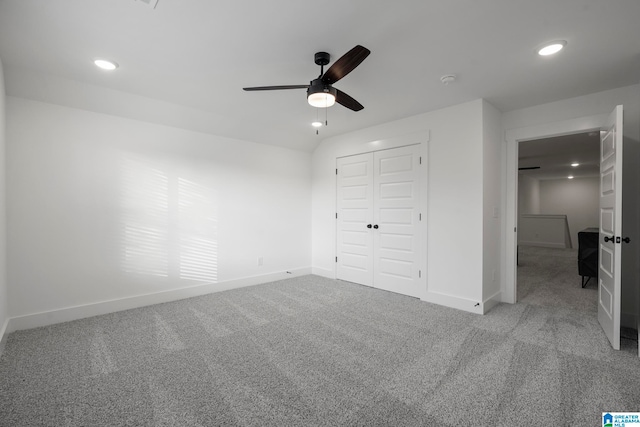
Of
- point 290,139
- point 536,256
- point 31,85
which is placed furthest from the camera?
point 536,256

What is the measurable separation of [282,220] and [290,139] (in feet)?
4.75

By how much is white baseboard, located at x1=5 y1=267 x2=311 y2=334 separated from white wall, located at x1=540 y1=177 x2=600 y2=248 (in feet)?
35.3

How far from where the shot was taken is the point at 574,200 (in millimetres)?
9750

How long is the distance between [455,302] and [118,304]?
163 inches

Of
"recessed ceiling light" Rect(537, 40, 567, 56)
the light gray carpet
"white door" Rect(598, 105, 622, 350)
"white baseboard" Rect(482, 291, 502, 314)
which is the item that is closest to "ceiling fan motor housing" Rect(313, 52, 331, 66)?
"recessed ceiling light" Rect(537, 40, 567, 56)

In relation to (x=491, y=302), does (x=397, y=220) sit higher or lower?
higher

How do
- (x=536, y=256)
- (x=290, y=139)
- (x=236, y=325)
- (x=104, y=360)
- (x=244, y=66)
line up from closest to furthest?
(x=104, y=360)
(x=244, y=66)
(x=236, y=325)
(x=290, y=139)
(x=536, y=256)

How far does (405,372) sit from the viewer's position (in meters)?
2.11

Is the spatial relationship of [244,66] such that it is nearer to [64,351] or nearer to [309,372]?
[309,372]

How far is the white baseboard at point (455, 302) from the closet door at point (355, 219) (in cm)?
99

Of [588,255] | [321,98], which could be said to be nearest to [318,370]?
[321,98]

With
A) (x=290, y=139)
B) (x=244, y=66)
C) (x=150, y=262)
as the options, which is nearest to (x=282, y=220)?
(x=290, y=139)

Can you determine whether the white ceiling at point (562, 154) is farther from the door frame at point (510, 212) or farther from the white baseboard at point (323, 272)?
the white baseboard at point (323, 272)

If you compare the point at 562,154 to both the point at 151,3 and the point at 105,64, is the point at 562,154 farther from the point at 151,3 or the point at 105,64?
the point at 105,64
